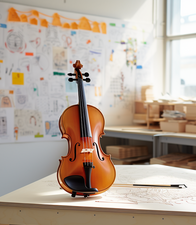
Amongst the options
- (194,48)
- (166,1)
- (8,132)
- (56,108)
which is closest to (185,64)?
(194,48)

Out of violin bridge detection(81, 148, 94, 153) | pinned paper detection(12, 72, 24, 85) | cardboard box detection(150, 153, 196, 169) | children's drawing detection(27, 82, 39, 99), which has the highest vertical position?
pinned paper detection(12, 72, 24, 85)

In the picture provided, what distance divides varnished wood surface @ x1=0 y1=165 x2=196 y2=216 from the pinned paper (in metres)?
2.05

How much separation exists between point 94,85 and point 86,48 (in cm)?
51

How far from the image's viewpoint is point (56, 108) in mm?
3619

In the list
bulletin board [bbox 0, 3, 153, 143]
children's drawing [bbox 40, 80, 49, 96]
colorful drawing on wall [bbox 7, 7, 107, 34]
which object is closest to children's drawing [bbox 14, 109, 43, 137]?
bulletin board [bbox 0, 3, 153, 143]

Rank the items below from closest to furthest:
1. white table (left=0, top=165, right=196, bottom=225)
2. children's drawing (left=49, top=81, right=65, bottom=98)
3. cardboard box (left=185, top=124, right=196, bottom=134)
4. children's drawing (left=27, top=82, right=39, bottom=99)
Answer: white table (left=0, top=165, right=196, bottom=225)
cardboard box (left=185, top=124, right=196, bottom=134)
children's drawing (left=27, top=82, right=39, bottom=99)
children's drawing (left=49, top=81, right=65, bottom=98)

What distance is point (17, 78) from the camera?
3418 mm

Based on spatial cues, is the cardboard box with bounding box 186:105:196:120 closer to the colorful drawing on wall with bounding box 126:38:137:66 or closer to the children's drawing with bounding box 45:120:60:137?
the colorful drawing on wall with bounding box 126:38:137:66

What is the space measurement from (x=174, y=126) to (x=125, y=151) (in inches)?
27.9

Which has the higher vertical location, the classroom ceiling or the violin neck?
the classroom ceiling

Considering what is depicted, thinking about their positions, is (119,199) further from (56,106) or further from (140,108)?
(140,108)

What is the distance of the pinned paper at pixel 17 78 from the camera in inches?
134

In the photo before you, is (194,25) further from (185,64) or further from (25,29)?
(25,29)

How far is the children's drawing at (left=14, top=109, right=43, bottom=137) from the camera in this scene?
11.3ft
